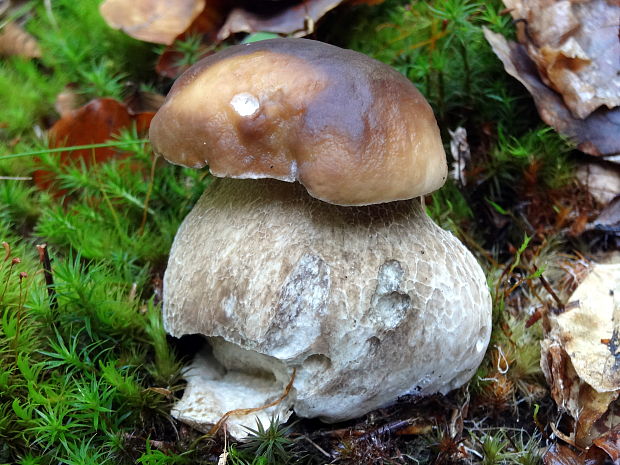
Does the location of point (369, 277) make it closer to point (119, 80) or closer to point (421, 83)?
point (421, 83)

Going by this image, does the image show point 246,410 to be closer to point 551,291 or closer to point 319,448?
point 319,448

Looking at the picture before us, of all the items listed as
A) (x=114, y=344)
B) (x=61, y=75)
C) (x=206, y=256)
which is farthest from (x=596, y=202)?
(x=61, y=75)

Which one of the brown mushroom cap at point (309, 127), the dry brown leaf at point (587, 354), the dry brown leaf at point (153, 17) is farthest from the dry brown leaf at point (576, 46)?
the dry brown leaf at point (153, 17)

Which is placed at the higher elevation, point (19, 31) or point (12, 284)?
point (19, 31)

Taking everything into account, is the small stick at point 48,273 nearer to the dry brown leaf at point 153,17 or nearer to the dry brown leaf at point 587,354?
the dry brown leaf at point 153,17

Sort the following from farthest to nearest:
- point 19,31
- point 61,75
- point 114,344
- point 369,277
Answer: point 19,31
point 61,75
point 114,344
point 369,277

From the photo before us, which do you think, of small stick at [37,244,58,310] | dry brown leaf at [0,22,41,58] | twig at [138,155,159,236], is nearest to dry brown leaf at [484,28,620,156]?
twig at [138,155,159,236]

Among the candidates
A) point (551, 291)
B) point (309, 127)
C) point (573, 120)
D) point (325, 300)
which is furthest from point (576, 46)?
point (325, 300)
